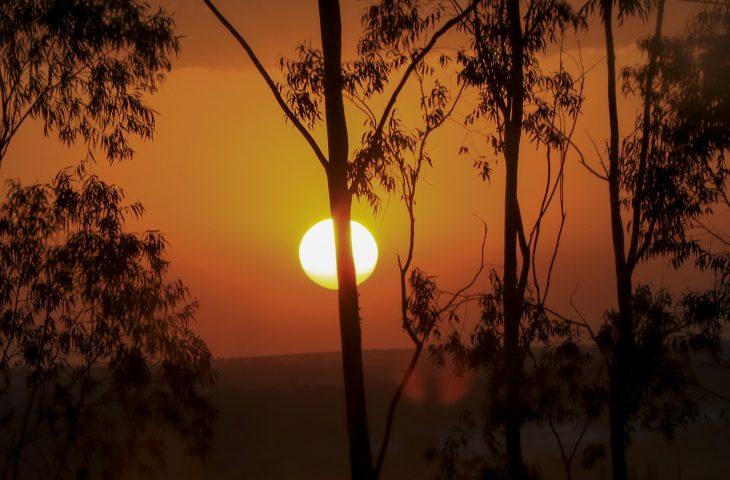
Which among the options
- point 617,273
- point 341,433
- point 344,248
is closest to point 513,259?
point 617,273

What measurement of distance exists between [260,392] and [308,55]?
37.1m

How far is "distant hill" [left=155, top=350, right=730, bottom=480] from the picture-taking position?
1341 inches

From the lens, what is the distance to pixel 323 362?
5906cm

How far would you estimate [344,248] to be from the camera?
8.40 m

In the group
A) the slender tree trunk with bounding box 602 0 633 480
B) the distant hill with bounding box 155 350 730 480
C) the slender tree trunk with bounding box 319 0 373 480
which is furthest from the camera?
the distant hill with bounding box 155 350 730 480

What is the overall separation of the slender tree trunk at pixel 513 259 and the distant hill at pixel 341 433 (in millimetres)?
19669

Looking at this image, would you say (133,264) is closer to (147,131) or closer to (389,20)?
(147,131)

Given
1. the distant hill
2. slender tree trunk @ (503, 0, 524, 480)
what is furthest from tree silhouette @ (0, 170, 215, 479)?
the distant hill

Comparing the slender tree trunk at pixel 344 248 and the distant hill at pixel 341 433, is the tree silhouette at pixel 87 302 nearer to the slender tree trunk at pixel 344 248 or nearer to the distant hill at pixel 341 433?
the slender tree trunk at pixel 344 248

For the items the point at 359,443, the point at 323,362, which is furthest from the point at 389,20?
the point at 323,362

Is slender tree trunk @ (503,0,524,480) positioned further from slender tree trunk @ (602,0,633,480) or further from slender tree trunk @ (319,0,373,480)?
slender tree trunk @ (319,0,373,480)

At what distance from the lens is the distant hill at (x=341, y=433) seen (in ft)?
112

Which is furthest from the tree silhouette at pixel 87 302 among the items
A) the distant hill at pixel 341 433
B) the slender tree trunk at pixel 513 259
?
the distant hill at pixel 341 433

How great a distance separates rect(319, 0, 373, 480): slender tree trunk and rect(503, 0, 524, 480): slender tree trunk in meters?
3.55
